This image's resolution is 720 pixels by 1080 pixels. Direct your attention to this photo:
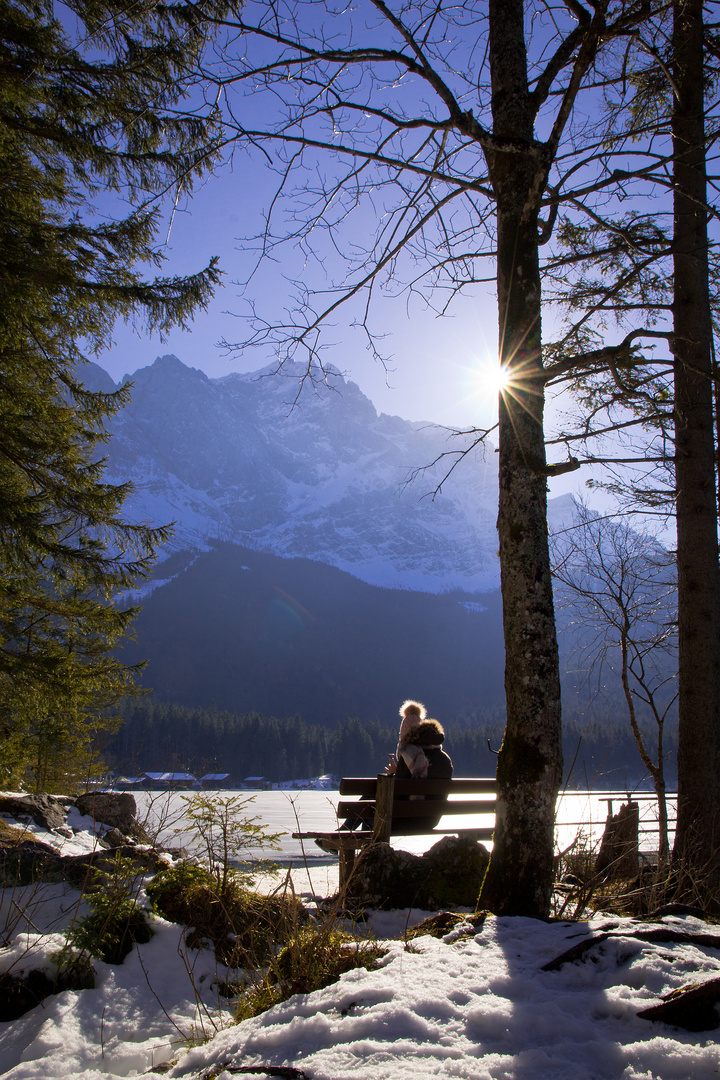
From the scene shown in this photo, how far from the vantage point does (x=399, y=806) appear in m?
5.32

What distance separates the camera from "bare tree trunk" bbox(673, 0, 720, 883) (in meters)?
4.71

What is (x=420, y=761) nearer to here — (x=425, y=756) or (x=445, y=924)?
(x=425, y=756)

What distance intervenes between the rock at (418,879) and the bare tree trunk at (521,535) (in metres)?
1.85

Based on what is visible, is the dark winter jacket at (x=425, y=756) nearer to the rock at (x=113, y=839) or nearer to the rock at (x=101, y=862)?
the rock at (x=101, y=862)

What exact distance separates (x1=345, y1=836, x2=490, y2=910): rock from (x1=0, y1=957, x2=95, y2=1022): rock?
2009 millimetres

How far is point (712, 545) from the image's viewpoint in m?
4.98

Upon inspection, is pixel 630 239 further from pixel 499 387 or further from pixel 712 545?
pixel 712 545

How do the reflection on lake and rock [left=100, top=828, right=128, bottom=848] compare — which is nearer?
the reflection on lake

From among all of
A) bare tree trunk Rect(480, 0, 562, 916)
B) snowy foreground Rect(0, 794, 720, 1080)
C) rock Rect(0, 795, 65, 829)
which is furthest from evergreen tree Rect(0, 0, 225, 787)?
snowy foreground Rect(0, 794, 720, 1080)

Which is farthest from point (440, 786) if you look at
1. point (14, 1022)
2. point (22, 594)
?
point (22, 594)

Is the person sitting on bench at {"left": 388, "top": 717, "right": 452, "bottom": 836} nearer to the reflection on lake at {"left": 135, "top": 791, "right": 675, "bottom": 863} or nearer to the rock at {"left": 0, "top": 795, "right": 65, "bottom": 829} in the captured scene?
the reflection on lake at {"left": 135, "top": 791, "right": 675, "bottom": 863}

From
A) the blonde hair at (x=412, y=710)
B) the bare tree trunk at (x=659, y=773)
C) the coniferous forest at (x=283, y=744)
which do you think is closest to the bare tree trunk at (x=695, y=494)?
the bare tree trunk at (x=659, y=773)

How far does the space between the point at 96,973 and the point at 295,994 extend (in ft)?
4.36

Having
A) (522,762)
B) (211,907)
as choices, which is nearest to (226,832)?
(211,907)
